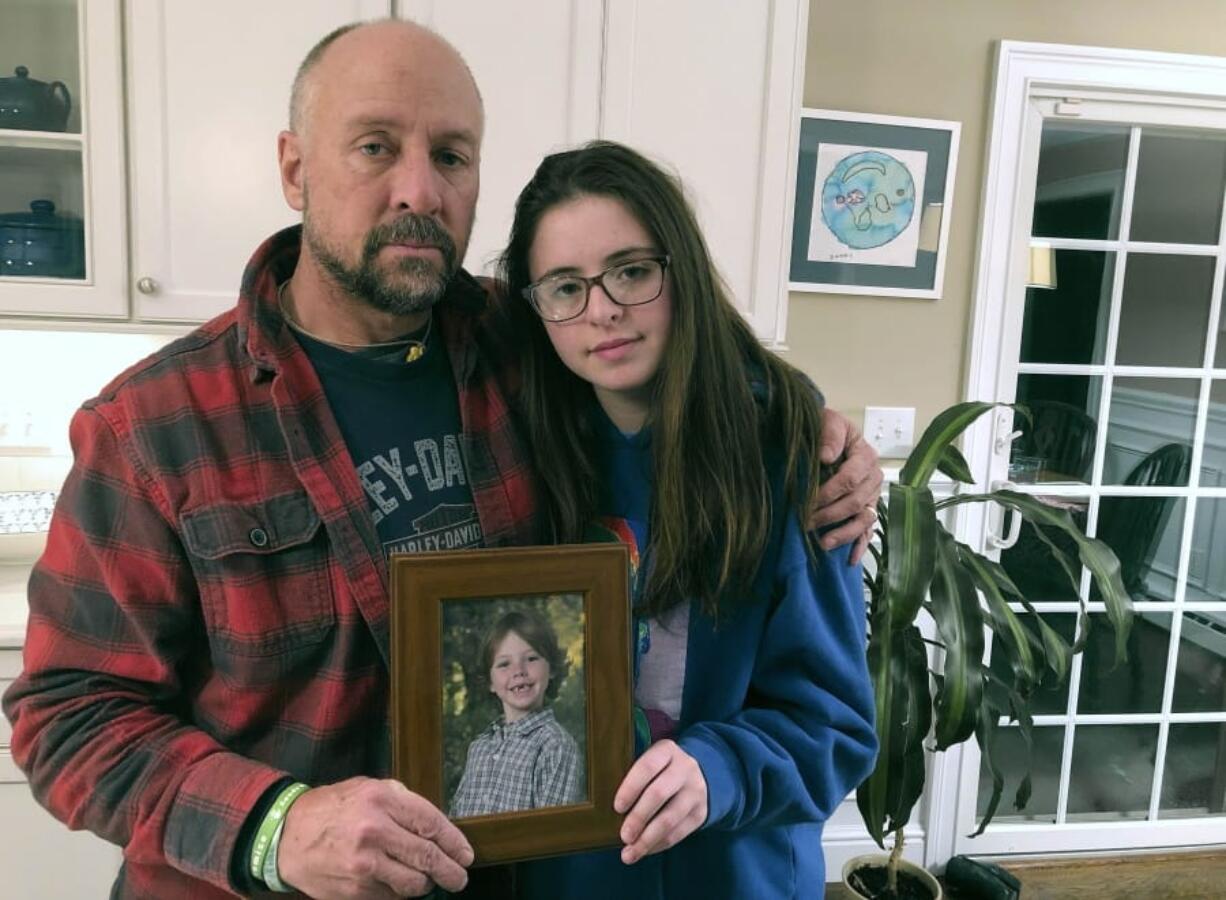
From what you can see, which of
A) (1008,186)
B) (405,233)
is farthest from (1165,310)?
(405,233)

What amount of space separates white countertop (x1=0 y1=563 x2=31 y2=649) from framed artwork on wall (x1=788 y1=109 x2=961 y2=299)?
182 cm

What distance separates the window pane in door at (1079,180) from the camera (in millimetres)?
2365

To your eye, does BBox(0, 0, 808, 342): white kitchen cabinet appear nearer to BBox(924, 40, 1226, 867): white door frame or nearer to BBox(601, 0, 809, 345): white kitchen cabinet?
BBox(601, 0, 809, 345): white kitchen cabinet

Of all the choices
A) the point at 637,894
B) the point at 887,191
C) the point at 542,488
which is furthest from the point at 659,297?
the point at 887,191

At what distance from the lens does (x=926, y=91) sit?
2225mm

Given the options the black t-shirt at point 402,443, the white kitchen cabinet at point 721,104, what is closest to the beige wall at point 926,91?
the white kitchen cabinet at point 721,104

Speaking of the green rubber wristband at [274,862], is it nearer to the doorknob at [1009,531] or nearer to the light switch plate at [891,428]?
the light switch plate at [891,428]

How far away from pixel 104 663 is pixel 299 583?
0.64 ft

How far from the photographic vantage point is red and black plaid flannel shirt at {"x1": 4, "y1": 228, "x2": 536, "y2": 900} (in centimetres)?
84

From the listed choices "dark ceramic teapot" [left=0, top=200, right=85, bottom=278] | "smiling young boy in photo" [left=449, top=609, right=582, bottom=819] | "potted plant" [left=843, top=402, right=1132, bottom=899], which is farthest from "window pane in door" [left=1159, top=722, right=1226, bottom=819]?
"dark ceramic teapot" [left=0, top=200, right=85, bottom=278]

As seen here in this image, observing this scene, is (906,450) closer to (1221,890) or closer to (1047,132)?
(1047,132)

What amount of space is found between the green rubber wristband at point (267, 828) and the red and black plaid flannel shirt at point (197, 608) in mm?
21

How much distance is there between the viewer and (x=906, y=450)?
7.67 ft

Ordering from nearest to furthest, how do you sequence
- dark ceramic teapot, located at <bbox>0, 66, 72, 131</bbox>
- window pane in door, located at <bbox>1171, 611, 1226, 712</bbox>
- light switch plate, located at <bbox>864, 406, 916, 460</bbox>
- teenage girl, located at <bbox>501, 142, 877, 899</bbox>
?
teenage girl, located at <bbox>501, 142, 877, 899</bbox>, dark ceramic teapot, located at <bbox>0, 66, 72, 131</bbox>, light switch plate, located at <bbox>864, 406, 916, 460</bbox>, window pane in door, located at <bbox>1171, 611, 1226, 712</bbox>
